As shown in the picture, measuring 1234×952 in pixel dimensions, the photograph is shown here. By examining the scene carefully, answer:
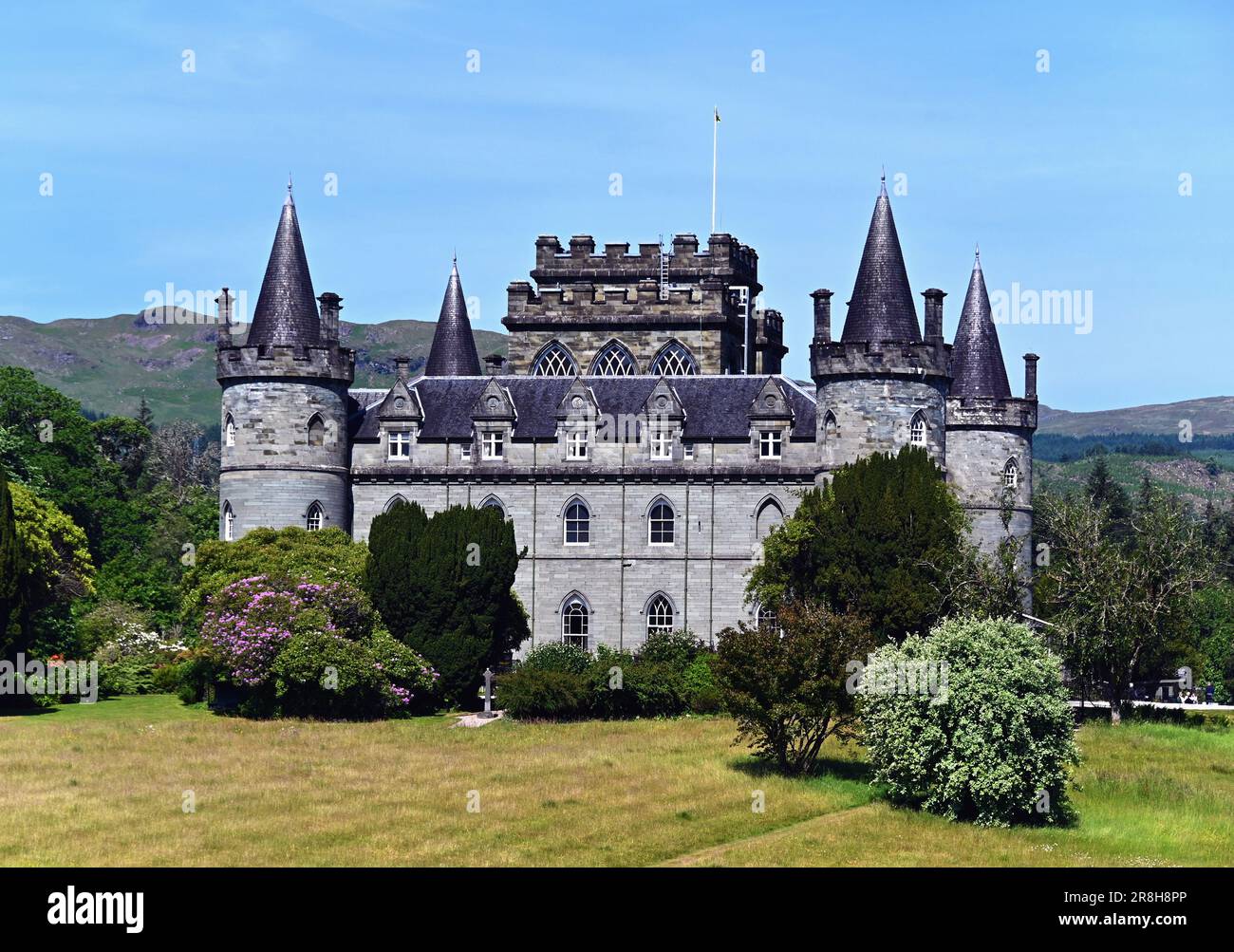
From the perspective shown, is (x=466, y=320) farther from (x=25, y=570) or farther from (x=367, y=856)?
(x=367, y=856)

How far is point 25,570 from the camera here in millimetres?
56062

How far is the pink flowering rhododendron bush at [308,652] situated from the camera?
53844 millimetres

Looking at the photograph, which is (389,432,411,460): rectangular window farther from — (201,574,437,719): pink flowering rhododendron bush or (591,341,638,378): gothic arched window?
(591,341,638,378): gothic arched window

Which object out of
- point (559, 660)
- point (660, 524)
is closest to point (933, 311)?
point (660, 524)

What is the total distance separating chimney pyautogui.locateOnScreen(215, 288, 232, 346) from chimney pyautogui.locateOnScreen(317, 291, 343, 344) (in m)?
3.23

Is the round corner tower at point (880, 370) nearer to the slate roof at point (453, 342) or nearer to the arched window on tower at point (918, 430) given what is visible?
the arched window on tower at point (918, 430)

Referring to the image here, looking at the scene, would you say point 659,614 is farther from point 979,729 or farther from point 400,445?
point 979,729

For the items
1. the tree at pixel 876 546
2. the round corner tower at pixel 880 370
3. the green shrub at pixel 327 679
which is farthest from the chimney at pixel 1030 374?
the green shrub at pixel 327 679

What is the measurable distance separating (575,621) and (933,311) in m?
16.1

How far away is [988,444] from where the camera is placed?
6406cm

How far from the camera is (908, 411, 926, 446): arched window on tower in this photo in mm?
60594

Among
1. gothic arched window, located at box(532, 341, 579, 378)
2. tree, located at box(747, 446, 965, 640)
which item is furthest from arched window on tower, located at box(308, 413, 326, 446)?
tree, located at box(747, 446, 965, 640)
